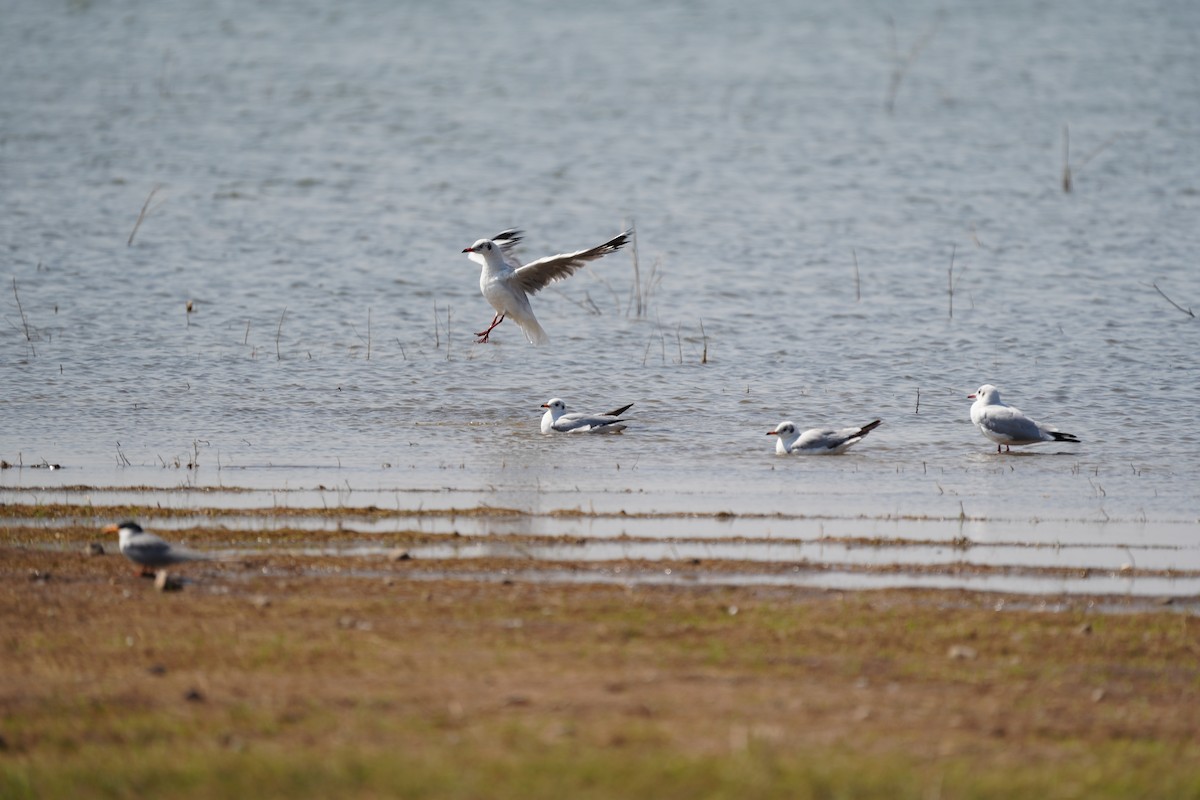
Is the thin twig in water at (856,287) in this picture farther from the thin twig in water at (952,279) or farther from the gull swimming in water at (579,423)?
the gull swimming in water at (579,423)

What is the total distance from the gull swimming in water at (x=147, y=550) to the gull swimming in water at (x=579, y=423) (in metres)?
5.78

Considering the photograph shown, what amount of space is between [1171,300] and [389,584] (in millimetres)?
14144

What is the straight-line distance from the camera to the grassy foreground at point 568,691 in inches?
203

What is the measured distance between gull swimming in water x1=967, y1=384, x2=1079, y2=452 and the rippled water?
0.19m

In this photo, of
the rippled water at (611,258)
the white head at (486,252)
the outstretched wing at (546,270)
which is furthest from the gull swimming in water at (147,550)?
the white head at (486,252)

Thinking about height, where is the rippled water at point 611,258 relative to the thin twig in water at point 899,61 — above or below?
below

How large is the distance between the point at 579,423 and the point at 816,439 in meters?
2.23

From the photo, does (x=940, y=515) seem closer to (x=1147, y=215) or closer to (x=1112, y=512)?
(x=1112, y=512)

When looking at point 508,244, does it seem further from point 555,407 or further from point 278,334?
point 555,407

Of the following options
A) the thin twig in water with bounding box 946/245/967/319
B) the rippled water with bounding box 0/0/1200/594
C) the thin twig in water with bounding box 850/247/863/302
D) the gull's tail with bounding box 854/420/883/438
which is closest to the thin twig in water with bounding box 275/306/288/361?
the rippled water with bounding box 0/0/1200/594

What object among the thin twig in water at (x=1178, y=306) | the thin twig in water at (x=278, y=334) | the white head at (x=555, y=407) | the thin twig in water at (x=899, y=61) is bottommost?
the thin twig in water at (x=1178, y=306)

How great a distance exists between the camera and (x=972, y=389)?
1545 cm

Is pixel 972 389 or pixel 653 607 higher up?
pixel 653 607

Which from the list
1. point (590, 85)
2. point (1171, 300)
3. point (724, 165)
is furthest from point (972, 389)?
point (590, 85)
